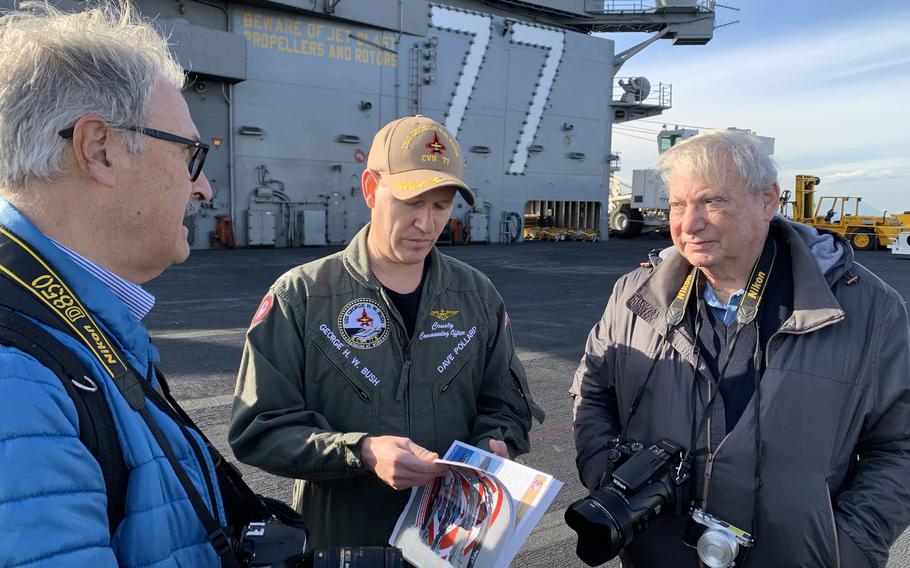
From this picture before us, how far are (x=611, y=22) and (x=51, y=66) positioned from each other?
3004 centimetres

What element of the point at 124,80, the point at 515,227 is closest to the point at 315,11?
the point at 515,227

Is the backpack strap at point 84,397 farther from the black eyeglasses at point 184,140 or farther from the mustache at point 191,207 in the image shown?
the mustache at point 191,207

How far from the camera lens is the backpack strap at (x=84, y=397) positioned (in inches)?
39.4

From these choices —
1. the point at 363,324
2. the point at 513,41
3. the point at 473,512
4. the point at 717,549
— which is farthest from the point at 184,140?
the point at 513,41

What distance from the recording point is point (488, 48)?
22719 mm

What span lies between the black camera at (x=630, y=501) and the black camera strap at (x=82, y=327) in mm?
1074

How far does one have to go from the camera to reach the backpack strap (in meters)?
1.00

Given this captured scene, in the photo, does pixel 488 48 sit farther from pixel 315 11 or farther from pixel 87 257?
pixel 87 257

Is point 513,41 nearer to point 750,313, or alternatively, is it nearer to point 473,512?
point 750,313

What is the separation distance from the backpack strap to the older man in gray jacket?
1.67 meters

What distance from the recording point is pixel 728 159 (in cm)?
218

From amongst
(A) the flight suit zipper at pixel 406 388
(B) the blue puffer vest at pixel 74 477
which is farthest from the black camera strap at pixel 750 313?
(B) the blue puffer vest at pixel 74 477

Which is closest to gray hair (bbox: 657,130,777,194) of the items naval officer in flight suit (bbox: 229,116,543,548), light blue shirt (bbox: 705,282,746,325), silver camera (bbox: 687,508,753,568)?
light blue shirt (bbox: 705,282,746,325)

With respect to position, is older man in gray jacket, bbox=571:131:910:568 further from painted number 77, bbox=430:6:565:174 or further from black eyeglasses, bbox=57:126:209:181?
painted number 77, bbox=430:6:565:174
